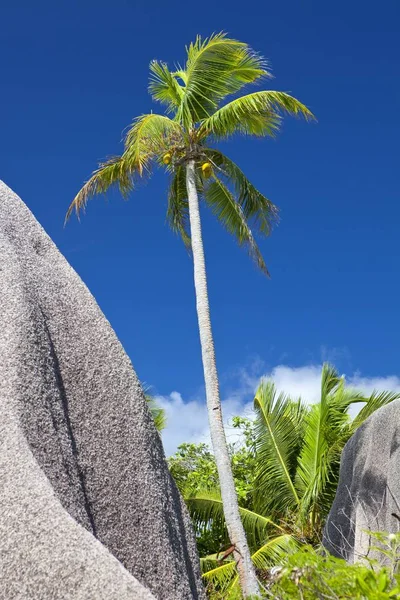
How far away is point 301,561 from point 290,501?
12400mm

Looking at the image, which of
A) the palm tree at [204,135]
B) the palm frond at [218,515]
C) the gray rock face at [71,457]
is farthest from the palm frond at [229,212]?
the gray rock face at [71,457]

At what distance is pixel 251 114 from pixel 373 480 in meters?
6.46

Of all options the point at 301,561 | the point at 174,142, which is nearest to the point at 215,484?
the point at 174,142

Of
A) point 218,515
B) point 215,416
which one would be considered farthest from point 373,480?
point 218,515

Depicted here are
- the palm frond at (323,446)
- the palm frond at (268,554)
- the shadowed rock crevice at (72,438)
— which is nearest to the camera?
the shadowed rock crevice at (72,438)

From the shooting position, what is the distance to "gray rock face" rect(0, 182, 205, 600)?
1933 millimetres

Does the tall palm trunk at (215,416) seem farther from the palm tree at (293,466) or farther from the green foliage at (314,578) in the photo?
the green foliage at (314,578)

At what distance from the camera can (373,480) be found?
26.7 ft

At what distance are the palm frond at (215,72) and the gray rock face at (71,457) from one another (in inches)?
360

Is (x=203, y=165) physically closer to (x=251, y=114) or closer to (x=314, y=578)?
(x=251, y=114)

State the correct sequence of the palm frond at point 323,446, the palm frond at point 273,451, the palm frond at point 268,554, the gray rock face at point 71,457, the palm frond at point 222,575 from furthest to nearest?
the palm frond at point 273,451, the palm frond at point 323,446, the palm frond at point 268,554, the palm frond at point 222,575, the gray rock face at point 71,457

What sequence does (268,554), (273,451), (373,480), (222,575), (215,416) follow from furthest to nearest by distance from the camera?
1. (273,451)
2. (268,554)
3. (222,575)
4. (215,416)
5. (373,480)

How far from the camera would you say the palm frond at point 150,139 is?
11.3m

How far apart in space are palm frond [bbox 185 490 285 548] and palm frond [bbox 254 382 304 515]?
0.57 metres
